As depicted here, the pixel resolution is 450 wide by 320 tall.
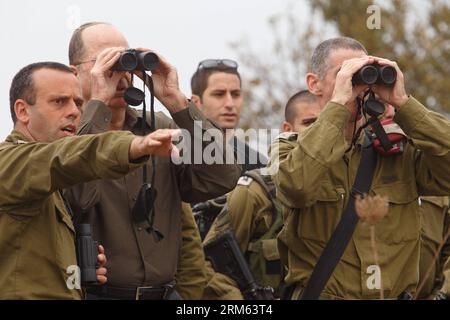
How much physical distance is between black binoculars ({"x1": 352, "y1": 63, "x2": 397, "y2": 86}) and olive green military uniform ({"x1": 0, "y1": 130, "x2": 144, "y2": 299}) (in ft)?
5.06

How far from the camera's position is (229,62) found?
11.8m

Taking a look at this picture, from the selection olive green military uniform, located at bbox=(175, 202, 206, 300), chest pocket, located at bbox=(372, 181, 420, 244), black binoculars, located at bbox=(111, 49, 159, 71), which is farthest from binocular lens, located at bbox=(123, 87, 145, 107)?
chest pocket, located at bbox=(372, 181, 420, 244)

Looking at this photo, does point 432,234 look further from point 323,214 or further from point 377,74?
point 377,74

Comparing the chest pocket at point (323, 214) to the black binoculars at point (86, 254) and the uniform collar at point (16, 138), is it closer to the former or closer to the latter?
the black binoculars at point (86, 254)

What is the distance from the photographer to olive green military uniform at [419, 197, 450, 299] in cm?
982

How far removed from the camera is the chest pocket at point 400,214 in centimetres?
Result: 796

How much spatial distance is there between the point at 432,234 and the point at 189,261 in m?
1.85

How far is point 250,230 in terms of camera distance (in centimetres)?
984

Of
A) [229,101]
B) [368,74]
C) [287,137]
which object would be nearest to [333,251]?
[287,137]

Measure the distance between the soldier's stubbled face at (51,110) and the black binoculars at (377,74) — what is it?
1.53 m

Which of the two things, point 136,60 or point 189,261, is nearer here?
point 136,60

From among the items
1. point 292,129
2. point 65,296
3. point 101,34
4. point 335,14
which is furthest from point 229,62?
point 335,14

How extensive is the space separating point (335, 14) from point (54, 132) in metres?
24.3

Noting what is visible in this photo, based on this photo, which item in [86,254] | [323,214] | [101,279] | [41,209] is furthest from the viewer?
[323,214]
